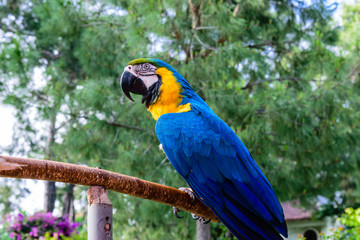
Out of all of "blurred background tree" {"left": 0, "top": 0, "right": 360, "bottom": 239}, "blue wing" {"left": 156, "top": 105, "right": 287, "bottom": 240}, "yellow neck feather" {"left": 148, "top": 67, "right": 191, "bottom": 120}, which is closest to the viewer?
"blue wing" {"left": 156, "top": 105, "right": 287, "bottom": 240}

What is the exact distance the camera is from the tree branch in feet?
3.64

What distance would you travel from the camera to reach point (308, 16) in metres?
4.78

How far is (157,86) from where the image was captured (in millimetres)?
1830

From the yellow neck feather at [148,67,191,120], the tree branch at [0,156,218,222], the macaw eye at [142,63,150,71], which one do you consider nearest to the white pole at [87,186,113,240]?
the tree branch at [0,156,218,222]

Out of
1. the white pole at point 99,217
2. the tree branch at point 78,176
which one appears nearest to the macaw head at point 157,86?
the tree branch at point 78,176

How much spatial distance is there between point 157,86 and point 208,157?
0.45 m

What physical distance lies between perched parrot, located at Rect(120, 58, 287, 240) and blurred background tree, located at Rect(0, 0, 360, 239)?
175 centimetres

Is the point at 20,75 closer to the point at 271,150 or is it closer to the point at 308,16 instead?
the point at 271,150

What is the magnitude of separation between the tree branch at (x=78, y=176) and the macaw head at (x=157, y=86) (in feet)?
1.41

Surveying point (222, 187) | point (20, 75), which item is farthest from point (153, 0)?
point (222, 187)

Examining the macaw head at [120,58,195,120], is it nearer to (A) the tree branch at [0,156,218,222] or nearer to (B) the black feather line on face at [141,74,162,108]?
(B) the black feather line on face at [141,74,162,108]

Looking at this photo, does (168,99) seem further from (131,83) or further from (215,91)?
(215,91)

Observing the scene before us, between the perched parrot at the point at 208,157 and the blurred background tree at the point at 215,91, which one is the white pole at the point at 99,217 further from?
the blurred background tree at the point at 215,91

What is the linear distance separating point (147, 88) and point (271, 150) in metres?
2.59
